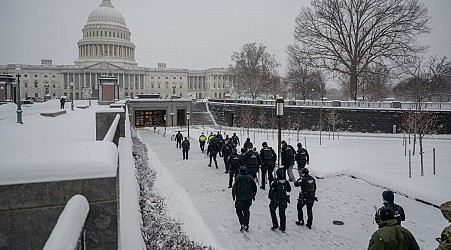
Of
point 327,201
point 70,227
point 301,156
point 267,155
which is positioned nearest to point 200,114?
point 301,156

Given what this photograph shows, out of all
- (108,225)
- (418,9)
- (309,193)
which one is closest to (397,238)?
(108,225)

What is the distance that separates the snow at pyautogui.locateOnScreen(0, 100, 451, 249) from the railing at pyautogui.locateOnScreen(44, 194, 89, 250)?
31 centimetres

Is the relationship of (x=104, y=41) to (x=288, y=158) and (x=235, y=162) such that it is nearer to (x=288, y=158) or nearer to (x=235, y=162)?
(x=235, y=162)

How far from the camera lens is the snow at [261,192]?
3537 mm

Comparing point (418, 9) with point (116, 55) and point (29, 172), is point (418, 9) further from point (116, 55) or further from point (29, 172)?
point (116, 55)

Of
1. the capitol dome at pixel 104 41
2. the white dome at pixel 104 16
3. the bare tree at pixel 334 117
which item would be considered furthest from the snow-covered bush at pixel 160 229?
the white dome at pixel 104 16

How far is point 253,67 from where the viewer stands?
7719 centimetres

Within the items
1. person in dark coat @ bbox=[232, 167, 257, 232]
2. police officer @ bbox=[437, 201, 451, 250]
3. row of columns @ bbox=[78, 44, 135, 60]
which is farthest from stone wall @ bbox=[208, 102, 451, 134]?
row of columns @ bbox=[78, 44, 135, 60]

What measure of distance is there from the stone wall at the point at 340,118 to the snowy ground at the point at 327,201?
14147 mm

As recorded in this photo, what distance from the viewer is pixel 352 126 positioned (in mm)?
39000

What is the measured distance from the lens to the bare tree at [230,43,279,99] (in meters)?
74.4

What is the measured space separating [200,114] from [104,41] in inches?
2989

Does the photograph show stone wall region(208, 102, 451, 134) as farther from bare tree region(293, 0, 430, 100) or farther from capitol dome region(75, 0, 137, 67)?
capitol dome region(75, 0, 137, 67)

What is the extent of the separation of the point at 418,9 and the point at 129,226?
40796mm
